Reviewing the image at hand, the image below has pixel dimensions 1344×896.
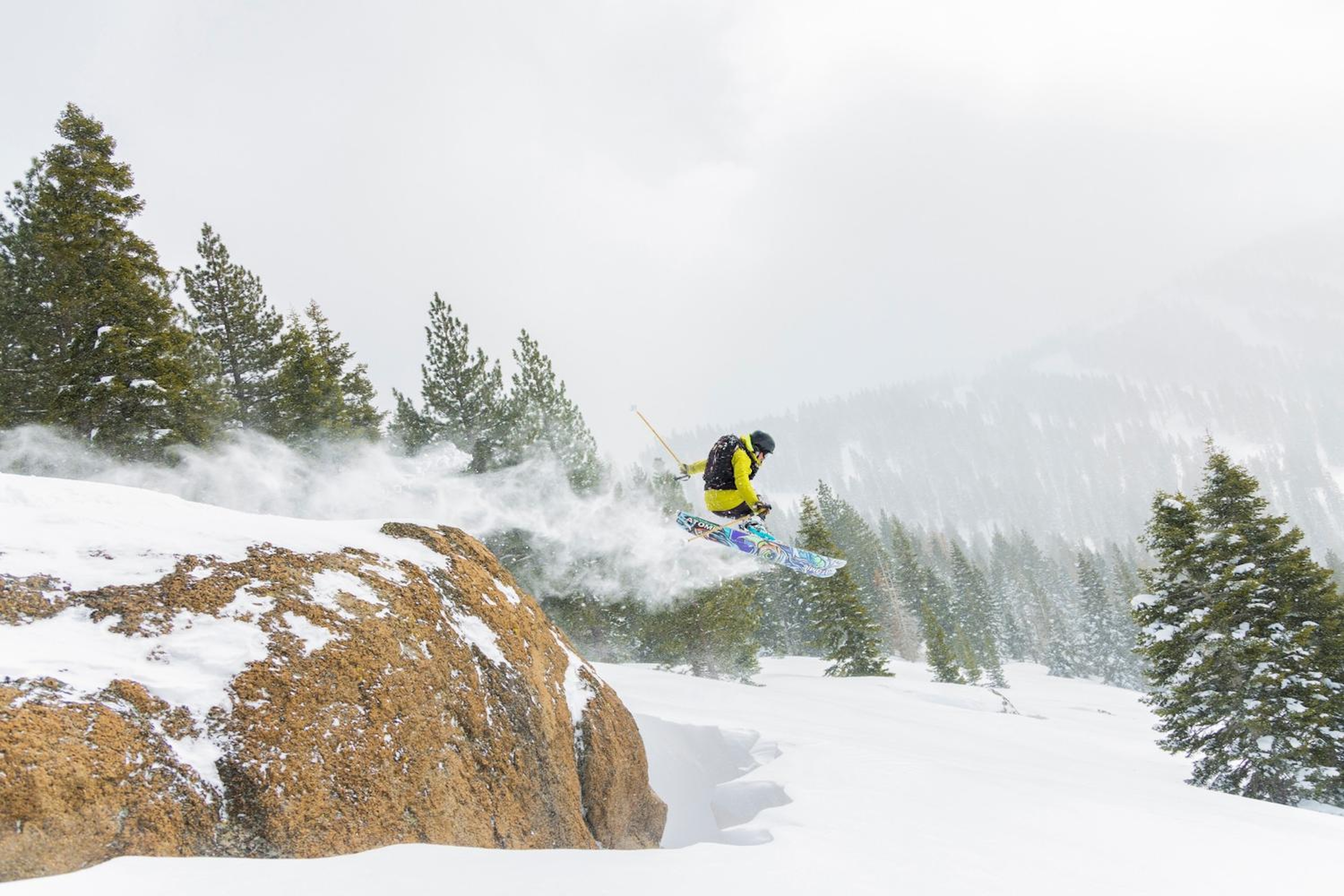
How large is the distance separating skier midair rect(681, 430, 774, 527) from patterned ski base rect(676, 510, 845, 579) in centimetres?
100

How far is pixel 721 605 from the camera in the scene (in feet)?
97.8

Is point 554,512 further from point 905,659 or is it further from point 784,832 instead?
point 905,659

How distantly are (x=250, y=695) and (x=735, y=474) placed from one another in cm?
897

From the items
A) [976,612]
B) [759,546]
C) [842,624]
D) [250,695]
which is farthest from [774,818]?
[976,612]

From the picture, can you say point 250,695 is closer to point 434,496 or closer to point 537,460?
point 434,496

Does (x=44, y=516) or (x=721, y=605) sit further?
(x=721, y=605)

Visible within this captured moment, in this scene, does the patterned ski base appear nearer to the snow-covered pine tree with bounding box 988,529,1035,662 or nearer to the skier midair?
the skier midair

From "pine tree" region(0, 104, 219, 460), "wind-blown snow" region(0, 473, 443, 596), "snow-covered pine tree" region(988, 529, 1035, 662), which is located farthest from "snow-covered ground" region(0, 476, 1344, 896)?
"snow-covered pine tree" region(988, 529, 1035, 662)

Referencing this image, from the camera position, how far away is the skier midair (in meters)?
12.4

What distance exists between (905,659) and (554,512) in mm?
46135

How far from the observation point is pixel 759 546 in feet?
46.5

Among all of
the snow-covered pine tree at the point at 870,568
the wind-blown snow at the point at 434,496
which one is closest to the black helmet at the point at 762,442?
the wind-blown snow at the point at 434,496

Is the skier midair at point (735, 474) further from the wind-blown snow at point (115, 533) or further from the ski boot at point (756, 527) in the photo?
the wind-blown snow at point (115, 533)

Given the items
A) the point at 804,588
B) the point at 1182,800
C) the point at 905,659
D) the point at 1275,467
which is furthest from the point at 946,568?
the point at 1275,467
